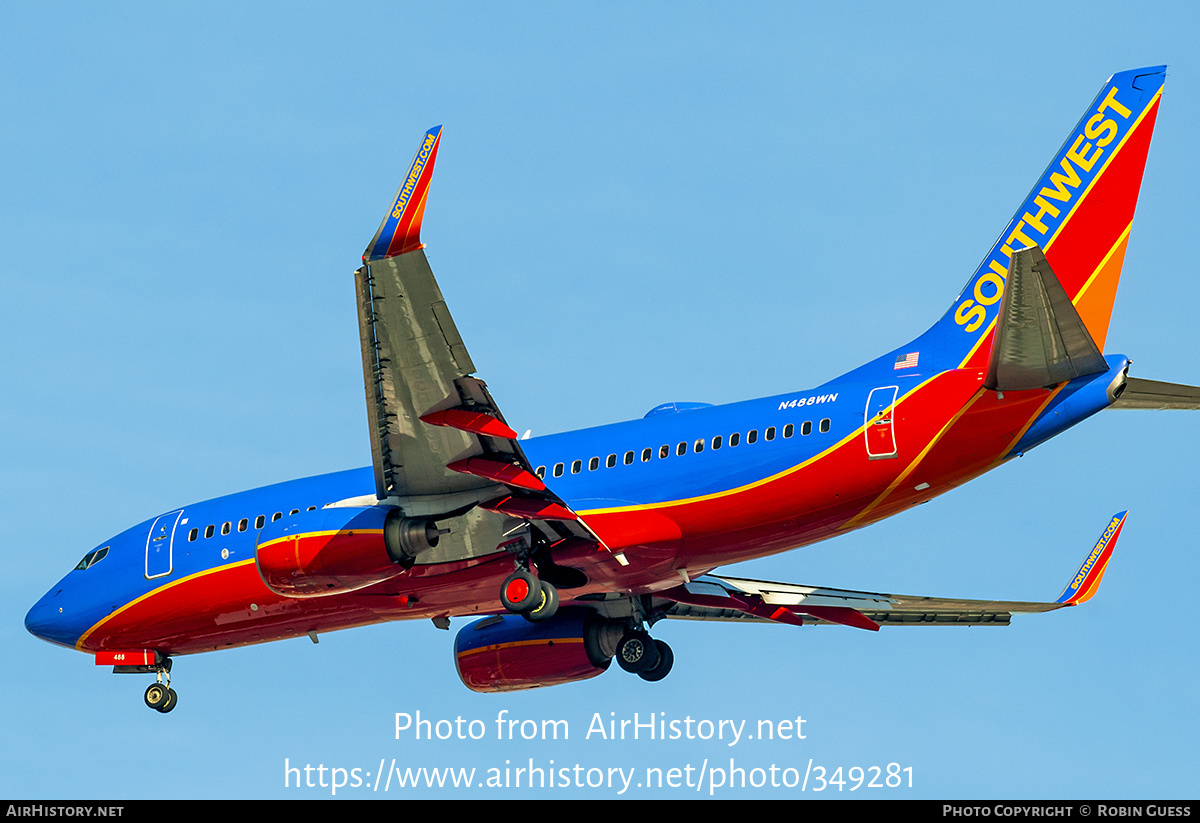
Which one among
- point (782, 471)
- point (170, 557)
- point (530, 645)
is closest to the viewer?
point (782, 471)

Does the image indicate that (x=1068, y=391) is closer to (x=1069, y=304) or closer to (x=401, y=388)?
(x=1069, y=304)

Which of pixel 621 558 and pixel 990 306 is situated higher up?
pixel 990 306

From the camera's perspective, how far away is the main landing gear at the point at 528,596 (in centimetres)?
2992

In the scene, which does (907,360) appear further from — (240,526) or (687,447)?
(240,526)

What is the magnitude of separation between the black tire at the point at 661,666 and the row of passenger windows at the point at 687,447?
6479 millimetres

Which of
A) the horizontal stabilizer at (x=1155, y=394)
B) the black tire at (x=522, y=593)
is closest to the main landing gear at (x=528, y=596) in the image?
the black tire at (x=522, y=593)

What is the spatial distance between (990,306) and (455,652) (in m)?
14.9

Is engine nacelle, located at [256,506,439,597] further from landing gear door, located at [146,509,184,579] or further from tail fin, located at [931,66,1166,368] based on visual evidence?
tail fin, located at [931,66,1166,368]

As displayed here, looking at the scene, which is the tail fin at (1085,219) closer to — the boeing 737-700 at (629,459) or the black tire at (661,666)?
the boeing 737-700 at (629,459)

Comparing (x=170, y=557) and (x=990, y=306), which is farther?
(x=170, y=557)

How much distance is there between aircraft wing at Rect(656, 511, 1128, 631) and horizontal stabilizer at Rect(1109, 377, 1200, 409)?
8.81 metres
